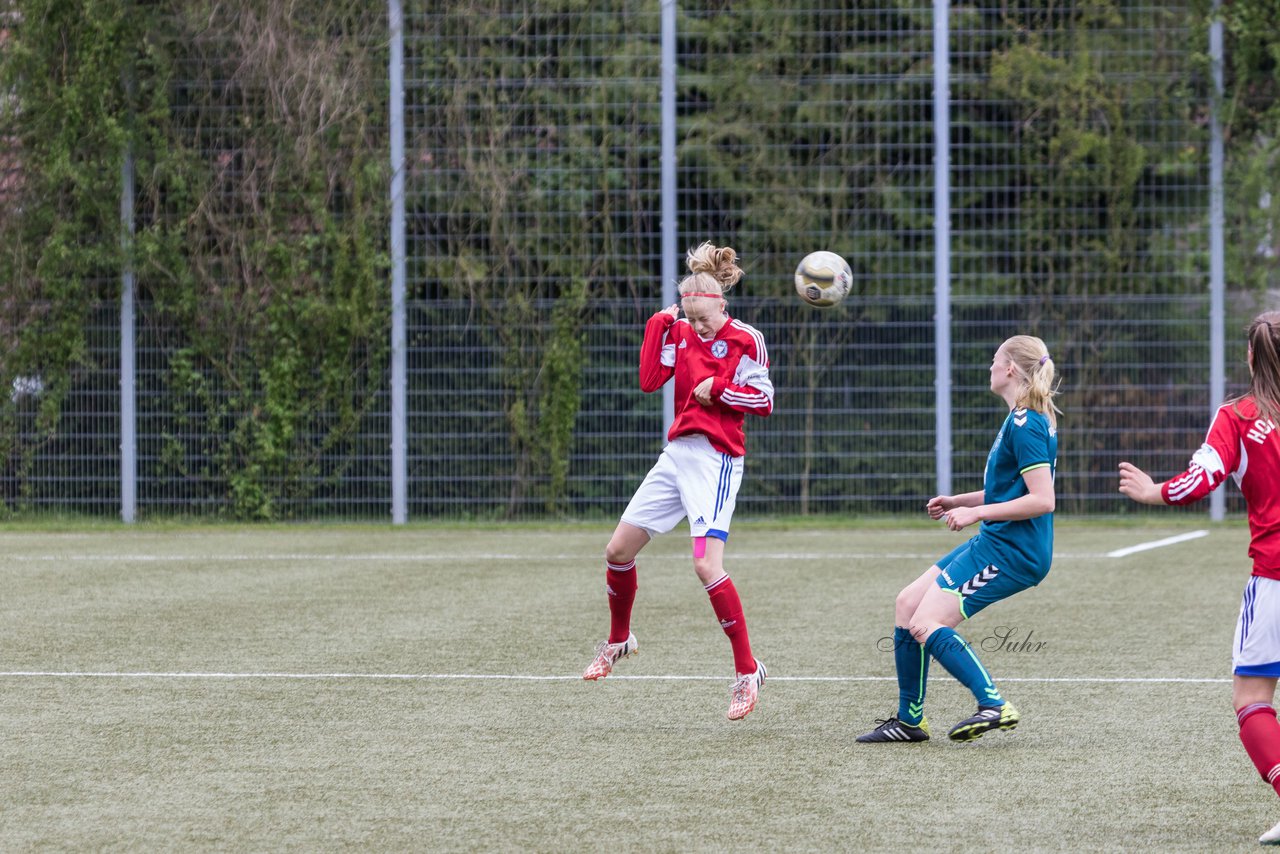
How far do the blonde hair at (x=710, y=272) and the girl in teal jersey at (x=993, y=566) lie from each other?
1.43m

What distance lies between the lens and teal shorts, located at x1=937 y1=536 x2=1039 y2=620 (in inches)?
258

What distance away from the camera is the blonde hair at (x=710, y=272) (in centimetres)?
759

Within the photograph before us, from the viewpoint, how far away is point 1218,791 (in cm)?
569

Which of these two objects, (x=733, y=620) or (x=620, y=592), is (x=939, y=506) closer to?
(x=733, y=620)

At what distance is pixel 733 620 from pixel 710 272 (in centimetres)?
146

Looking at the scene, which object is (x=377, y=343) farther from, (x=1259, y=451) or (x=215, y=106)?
(x=1259, y=451)

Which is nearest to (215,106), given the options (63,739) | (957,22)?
(957,22)

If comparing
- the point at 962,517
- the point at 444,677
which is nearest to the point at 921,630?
the point at 962,517

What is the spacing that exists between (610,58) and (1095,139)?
4.98 meters

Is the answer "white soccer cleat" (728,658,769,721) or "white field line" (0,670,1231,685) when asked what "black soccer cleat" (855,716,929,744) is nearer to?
"white soccer cleat" (728,658,769,721)

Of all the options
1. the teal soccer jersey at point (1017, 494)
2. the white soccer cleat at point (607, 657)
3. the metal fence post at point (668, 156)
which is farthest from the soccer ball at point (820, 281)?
the metal fence post at point (668, 156)

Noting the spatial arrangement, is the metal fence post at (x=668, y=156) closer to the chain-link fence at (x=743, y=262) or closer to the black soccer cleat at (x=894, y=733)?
the chain-link fence at (x=743, y=262)

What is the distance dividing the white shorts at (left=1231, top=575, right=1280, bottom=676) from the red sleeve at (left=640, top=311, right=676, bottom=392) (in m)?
3.20

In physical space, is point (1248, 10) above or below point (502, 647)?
above
